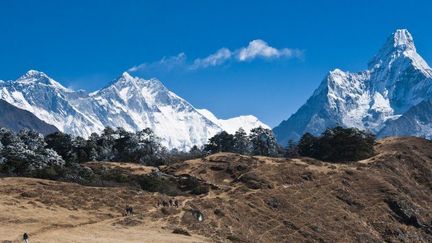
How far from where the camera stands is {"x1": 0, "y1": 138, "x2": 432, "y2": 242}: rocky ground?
58.6 metres

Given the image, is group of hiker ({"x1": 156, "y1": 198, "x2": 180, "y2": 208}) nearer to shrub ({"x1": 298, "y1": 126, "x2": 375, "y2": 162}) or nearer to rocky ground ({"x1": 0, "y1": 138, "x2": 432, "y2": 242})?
rocky ground ({"x1": 0, "y1": 138, "x2": 432, "y2": 242})

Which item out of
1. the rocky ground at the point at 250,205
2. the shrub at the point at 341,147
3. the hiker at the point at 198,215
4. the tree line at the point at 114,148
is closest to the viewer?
the rocky ground at the point at 250,205

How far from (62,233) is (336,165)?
228 ft

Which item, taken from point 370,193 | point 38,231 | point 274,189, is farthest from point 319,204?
point 38,231

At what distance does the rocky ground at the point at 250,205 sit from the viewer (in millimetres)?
58625

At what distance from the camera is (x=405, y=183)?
106 metres

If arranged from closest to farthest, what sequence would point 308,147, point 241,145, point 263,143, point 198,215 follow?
point 198,215 → point 308,147 → point 241,145 → point 263,143

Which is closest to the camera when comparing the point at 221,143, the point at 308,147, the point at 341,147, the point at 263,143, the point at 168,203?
the point at 168,203

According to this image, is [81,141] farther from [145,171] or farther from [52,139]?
[145,171]

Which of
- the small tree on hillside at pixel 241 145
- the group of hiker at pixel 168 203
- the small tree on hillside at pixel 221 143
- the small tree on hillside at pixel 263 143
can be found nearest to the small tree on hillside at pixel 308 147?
the small tree on hillside at pixel 263 143

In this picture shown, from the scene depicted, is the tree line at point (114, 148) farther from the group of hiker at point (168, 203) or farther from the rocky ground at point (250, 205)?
the group of hiker at point (168, 203)

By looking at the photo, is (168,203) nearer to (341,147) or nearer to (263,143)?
(341,147)

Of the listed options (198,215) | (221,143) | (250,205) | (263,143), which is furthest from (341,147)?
(198,215)

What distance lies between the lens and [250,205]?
80.1m
